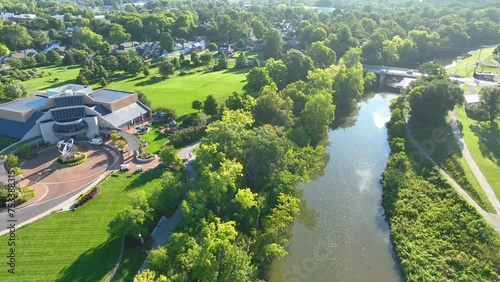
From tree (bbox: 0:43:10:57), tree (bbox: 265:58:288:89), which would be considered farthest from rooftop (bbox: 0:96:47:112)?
tree (bbox: 0:43:10:57)

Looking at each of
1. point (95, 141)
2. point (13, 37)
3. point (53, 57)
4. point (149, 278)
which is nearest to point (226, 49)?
point (53, 57)

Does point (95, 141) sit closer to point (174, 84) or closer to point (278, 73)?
point (174, 84)

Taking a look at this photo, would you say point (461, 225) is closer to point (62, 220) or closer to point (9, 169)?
point (62, 220)

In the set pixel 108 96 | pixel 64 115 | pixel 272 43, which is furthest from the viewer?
pixel 272 43

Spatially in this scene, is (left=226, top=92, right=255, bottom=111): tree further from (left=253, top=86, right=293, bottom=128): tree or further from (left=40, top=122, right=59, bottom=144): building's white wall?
(left=40, top=122, right=59, bottom=144): building's white wall

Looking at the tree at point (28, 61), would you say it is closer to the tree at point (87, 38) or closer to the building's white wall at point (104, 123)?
the tree at point (87, 38)

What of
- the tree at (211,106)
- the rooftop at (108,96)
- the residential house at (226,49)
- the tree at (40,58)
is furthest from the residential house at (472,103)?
the tree at (40,58)

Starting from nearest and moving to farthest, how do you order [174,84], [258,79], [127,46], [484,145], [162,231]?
[162,231]
[484,145]
[258,79]
[174,84]
[127,46]
